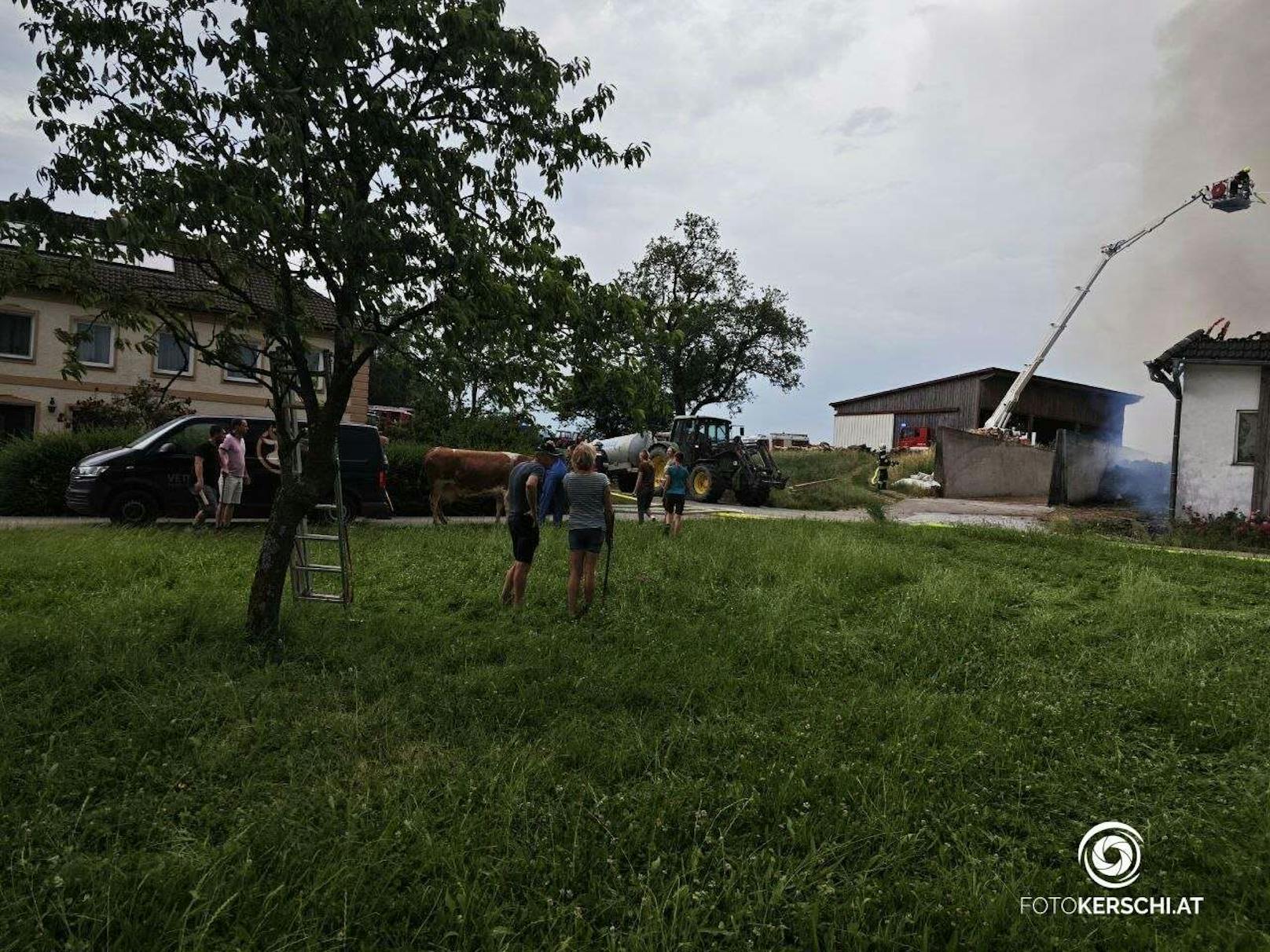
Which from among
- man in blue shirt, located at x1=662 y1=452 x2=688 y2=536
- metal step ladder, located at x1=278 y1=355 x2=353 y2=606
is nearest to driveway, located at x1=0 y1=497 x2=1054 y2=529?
man in blue shirt, located at x1=662 y1=452 x2=688 y2=536

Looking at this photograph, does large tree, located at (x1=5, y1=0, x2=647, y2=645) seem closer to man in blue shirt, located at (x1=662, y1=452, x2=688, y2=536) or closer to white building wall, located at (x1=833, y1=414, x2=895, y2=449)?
man in blue shirt, located at (x1=662, y1=452, x2=688, y2=536)

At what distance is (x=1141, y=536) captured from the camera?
15.9m

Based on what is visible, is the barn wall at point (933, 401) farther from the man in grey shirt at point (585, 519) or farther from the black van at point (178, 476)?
the man in grey shirt at point (585, 519)

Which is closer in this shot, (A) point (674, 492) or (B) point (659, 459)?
(A) point (674, 492)

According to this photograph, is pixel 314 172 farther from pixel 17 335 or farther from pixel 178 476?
pixel 17 335

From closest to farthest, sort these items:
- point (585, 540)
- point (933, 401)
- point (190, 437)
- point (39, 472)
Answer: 1. point (585, 540)
2. point (190, 437)
3. point (39, 472)
4. point (933, 401)

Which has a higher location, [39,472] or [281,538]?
[39,472]

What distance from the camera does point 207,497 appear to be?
465 inches

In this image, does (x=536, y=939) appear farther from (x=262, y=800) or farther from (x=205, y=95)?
(x=205, y=95)

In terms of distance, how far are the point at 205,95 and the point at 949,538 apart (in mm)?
11845

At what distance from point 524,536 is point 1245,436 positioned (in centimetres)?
1770

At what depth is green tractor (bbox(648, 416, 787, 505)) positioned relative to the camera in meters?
21.7

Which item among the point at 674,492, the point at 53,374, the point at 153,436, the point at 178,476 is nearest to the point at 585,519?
the point at 674,492

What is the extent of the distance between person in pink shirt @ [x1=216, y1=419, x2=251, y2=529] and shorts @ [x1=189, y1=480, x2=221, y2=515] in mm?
208
